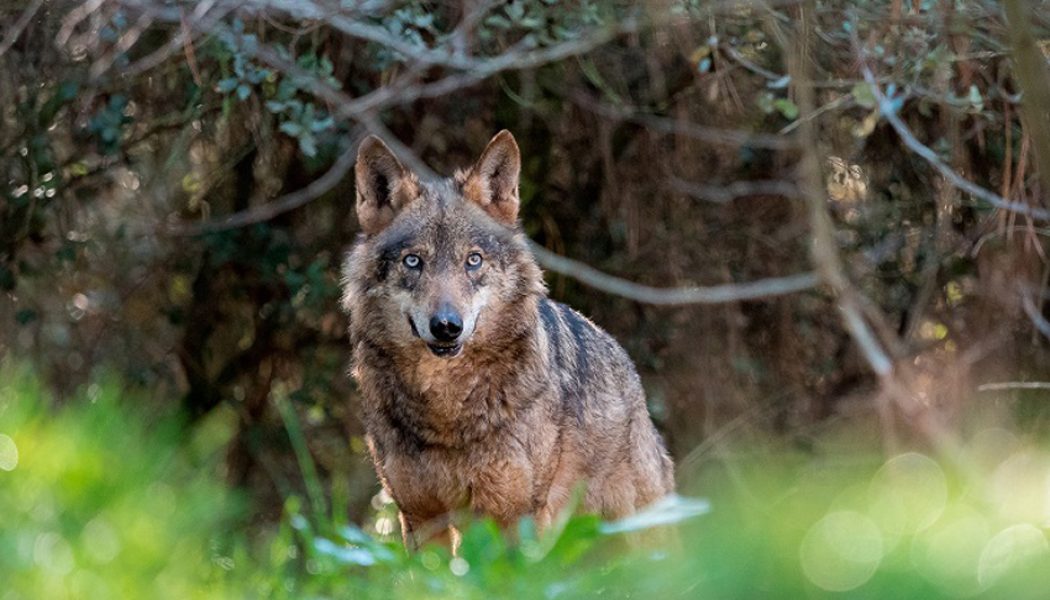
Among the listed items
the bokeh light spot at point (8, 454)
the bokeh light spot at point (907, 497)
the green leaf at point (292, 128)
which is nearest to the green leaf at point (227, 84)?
the green leaf at point (292, 128)

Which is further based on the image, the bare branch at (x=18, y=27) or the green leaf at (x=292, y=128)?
the green leaf at (x=292, y=128)

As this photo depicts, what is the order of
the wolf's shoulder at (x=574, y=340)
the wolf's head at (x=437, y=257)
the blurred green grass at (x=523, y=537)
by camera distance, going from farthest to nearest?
the wolf's shoulder at (x=574, y=340) < the wolf's head at (x=437, y=257) < the blurred green grass at (x=523, y=537)

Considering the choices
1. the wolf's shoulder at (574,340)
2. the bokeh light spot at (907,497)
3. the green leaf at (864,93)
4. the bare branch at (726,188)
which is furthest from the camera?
the bare branch at (726,188)

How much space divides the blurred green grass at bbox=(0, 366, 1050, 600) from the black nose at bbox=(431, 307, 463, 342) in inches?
74.1

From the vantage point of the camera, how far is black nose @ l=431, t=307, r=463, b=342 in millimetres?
5402

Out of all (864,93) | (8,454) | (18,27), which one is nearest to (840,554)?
(8,454)

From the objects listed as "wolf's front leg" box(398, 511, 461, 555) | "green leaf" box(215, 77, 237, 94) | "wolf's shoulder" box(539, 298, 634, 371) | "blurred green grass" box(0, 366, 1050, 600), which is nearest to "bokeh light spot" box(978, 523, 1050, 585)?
"blurred green grass" box(0, 366, 1050, 600)

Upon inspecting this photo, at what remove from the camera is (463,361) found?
578 centimetres

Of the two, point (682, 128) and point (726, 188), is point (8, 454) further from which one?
point (726, 188)

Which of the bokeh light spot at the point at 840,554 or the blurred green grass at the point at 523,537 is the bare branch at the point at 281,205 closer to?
the blurred green grass at the point at 523,537

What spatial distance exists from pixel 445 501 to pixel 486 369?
528mm

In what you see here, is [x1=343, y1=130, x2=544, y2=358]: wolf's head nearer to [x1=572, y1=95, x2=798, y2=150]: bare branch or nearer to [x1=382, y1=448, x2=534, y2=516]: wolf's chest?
[x1=382, y1=448, x2=534, y2=516]: wolf's chest

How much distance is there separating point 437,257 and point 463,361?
0.42 metres

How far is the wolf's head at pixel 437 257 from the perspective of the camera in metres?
5.53
